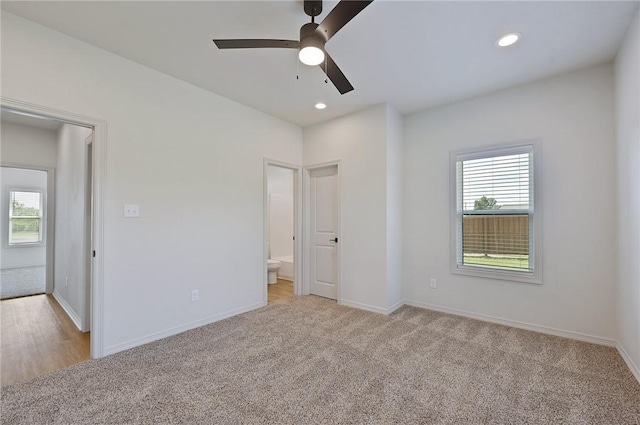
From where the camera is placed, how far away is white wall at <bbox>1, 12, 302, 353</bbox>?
2.28 metres

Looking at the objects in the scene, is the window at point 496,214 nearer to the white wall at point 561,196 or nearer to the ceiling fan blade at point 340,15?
the white wall at point 561,196

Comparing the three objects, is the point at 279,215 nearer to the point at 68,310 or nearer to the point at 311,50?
the point at 68,310

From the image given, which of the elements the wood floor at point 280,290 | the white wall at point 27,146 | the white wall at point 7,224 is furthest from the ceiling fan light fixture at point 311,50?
the white wall at point 7,224

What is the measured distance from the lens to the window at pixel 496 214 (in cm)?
306

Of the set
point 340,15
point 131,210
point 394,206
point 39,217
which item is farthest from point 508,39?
point 39,217

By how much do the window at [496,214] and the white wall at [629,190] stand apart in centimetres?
64

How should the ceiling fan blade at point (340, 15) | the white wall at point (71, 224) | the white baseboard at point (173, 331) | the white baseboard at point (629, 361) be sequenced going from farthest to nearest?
the white wall at point (71, 224)
the white baseboard at point (173, 331)
the white baseboard at point (629, 361)
the ceiling fan blade at point (340, 15)

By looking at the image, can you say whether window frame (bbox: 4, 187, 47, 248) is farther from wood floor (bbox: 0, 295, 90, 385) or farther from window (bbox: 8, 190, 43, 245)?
wood floor (bbox: 0, 295, 90, 385)

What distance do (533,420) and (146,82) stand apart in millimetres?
4128

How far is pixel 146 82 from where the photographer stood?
276cm

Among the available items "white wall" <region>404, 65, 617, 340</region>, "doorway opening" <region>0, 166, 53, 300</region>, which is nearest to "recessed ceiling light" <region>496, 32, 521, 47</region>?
"white wall" <region>404, 65, 617, 340</region>

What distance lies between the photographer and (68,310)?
364cm

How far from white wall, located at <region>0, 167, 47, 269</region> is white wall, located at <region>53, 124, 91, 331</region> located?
263 centimetres

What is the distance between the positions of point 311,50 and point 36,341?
3.78 m
